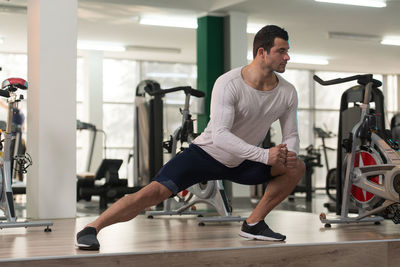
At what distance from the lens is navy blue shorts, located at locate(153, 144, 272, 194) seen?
327 centimetres

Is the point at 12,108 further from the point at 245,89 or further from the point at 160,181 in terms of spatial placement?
the point at 245,89

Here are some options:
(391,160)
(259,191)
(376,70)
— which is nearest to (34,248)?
(391,160)

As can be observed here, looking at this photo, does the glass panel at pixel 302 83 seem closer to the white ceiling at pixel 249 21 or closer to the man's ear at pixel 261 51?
the white ceiling at pixel 249 21

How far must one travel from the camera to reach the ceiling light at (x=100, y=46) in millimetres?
11874

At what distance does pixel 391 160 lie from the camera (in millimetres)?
4160

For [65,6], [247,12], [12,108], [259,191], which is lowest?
[259,191]

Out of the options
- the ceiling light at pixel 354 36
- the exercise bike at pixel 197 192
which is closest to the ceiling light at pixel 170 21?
the ceiling light at pixel 354 36

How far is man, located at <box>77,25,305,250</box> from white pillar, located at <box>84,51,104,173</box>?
9.55 metres

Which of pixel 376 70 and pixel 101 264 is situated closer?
pixel 101 264

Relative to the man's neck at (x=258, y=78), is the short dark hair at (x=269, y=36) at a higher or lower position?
higher

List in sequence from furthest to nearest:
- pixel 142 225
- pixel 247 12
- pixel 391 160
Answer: pixel 247 12 → pixel 142 225 → pixel 391 160

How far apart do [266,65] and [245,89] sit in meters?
0.18

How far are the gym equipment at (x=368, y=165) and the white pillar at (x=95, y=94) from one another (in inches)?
348

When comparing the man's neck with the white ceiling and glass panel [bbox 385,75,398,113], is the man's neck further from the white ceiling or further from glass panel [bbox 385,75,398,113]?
glass panel [bbox 385,75,398,113]
